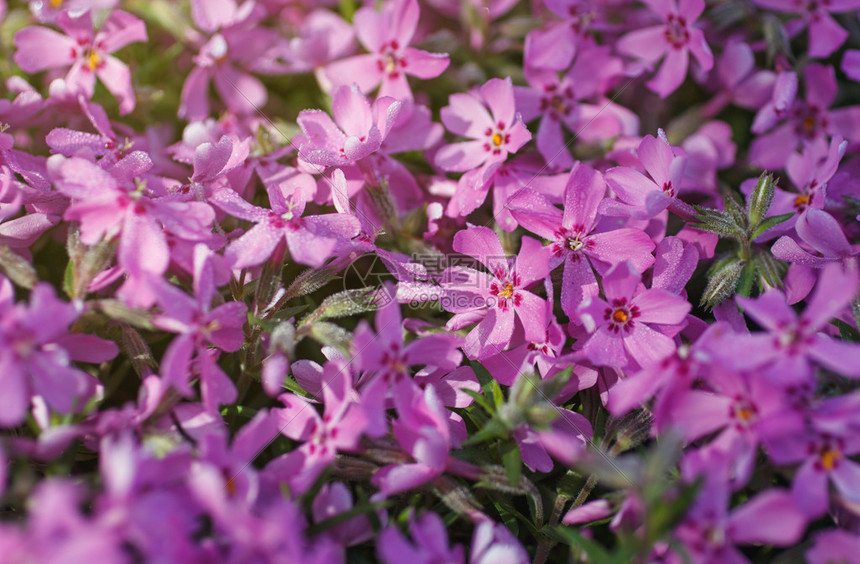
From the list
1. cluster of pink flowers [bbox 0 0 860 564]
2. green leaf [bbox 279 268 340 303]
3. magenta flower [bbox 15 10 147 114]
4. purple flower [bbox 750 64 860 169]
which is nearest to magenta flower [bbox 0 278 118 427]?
cluster of pink flowers [bbox 0 0 860 564]

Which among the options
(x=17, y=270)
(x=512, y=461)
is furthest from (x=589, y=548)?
(x=17, y=270)

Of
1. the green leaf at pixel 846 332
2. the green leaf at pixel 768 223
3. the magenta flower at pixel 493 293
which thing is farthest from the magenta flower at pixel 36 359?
the green leaf at pixel 846 332

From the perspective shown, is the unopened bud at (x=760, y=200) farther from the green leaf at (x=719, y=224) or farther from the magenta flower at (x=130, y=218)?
the magenta flower at (x=130, y=218)

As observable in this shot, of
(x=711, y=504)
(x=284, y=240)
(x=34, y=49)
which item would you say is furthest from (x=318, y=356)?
(x=34, y=49)

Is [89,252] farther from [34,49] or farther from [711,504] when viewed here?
[711,504]

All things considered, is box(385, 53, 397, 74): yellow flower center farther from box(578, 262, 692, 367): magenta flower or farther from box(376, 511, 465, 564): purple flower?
box(376, 511, 465, 564): purple flower

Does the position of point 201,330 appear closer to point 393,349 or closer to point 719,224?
point 393,349
